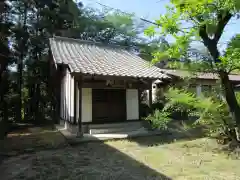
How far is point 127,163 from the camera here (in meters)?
4.64

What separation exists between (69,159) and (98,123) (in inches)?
125

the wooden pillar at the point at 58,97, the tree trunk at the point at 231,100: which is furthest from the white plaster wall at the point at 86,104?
the tree trunk at the point at 231,100

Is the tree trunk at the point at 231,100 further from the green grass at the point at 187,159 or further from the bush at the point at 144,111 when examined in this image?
the bush at the point at 144,111

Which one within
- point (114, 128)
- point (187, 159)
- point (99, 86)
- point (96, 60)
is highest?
point (96, 60)

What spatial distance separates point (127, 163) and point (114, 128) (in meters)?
3.37

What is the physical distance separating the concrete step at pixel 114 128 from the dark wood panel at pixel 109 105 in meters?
0.39

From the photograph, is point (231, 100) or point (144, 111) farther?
point (144, 111)

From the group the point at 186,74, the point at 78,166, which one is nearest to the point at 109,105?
the point at 186,74

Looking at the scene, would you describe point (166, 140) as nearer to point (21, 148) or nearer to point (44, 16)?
point (21, 148)

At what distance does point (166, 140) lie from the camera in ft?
22.7

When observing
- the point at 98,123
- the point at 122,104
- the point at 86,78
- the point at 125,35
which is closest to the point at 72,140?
the point at 98,123

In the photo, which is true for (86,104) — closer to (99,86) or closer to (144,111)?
(99,86)

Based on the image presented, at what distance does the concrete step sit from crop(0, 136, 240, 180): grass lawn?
1.17m

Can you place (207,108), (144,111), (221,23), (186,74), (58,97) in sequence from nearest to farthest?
(221,23) → (207,108) → (186,74) → (144,111) → (58,97)
